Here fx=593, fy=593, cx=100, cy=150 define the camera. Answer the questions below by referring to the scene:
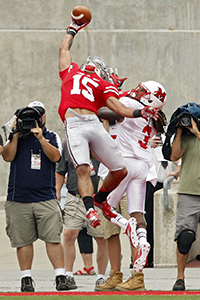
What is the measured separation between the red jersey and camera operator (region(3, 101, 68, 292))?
47 cm

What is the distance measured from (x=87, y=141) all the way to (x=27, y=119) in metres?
0.72

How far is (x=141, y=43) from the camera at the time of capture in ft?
49.0

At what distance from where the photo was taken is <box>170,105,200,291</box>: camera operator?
6.60 m

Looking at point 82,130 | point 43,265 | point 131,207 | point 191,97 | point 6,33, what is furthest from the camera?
point 191,97

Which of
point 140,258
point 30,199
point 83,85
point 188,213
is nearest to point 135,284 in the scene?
point 140,258

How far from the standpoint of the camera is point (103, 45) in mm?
14750

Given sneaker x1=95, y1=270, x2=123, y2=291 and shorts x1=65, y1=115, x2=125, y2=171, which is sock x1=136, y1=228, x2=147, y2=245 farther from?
shorts x1=65, y1=115, x2=125, y2=171

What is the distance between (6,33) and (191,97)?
4.95 meters

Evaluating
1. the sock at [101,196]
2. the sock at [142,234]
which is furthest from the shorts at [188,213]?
the sock at [101,196]

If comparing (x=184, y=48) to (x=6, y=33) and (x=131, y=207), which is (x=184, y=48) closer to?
(x=6, y=33)

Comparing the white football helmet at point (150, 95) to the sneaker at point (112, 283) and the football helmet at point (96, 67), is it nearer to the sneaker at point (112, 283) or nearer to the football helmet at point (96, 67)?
the football helmet at point (96, 67)

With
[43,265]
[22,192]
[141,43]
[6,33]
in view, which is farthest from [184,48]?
[22,192]

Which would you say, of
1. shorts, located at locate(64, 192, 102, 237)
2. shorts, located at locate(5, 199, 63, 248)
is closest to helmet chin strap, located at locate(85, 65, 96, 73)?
shorts, located at locate(5, 199, 63, 248)

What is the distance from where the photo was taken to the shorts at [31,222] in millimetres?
6488
